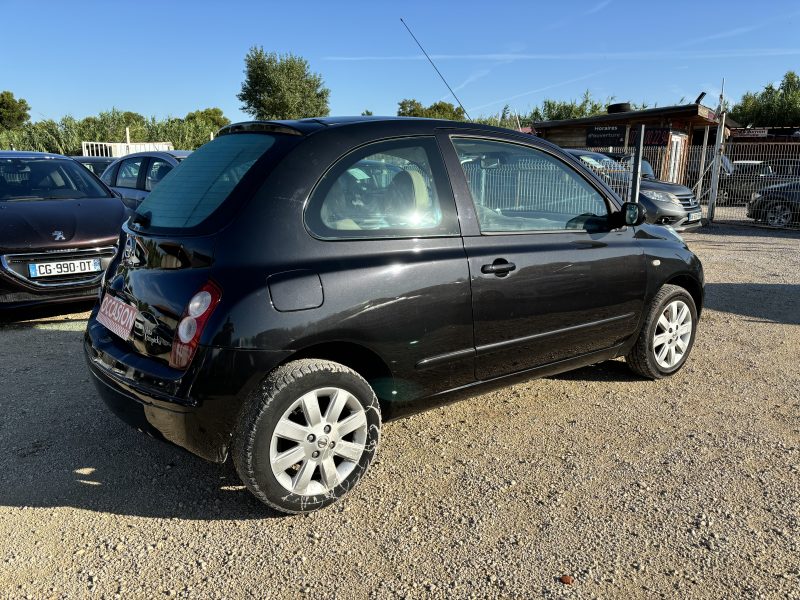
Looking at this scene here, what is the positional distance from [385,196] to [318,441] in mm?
1196

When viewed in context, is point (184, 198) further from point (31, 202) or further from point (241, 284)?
point (31, 202)

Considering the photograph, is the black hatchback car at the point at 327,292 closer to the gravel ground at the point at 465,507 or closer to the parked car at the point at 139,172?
the gravel ground at the point at 465,507

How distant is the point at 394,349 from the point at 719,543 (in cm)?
161

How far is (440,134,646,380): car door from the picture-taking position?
10.8 feet

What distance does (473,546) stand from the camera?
2.63 m

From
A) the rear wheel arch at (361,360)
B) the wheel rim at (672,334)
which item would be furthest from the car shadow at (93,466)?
the wheel rim at (672,334)

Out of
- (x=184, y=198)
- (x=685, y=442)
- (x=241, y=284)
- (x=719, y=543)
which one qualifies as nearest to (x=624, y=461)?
(x=685, y=442)

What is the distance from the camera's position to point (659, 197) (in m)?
11.9

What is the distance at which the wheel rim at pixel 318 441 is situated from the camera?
2.74m

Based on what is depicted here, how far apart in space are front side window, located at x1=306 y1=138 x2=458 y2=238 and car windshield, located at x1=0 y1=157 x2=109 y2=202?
4931 millimetres

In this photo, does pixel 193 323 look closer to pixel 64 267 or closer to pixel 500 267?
pixel 500 267

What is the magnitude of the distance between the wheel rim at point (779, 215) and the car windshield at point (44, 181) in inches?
536

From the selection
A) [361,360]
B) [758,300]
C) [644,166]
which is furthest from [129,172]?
[644,166]

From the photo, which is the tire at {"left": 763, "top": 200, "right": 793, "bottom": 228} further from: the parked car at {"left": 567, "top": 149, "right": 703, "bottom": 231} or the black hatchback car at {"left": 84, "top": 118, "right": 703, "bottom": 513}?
the black hatchback car at {"left": 84, "top": 118, "right": 703, "bottom": 513}
